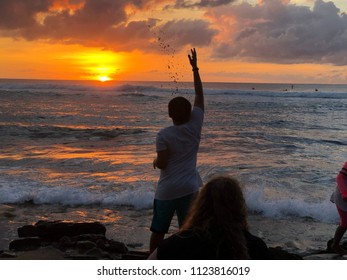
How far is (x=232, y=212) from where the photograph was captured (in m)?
2.85

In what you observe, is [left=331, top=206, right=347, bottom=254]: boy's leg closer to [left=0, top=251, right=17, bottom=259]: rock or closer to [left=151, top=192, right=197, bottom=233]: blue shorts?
[left=151, top=192, right=197, bottom=233]: blue shorts

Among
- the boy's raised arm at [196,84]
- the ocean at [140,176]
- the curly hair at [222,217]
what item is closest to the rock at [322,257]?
the ocean at [140,176]

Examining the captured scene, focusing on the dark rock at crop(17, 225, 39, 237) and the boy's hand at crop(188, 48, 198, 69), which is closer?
the boy's hand at crop(188, 48, 198, 69)

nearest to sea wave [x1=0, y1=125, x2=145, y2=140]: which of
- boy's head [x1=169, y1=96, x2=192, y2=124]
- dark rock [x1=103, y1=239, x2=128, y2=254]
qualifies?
dark rock [x1=103, y1=239, x2=128, y2=254]

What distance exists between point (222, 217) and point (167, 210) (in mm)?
1891

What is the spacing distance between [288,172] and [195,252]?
9.65m

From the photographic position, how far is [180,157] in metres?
4.52

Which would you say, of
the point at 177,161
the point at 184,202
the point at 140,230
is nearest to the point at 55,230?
the point at 140,230

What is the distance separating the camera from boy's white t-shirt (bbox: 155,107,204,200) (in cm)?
445

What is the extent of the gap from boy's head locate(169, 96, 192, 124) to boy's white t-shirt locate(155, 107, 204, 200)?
6 centimetres

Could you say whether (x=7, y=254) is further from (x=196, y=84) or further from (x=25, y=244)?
(x=196, y=84)

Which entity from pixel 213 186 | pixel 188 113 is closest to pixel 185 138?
pixel 188 113

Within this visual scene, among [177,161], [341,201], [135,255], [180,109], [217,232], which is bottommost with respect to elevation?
[135,255]

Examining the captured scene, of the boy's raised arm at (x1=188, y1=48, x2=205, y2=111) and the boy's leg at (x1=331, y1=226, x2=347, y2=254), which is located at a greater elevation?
the boy's raised arm at (x1=188, y1=48, x2=205, y2=111)
